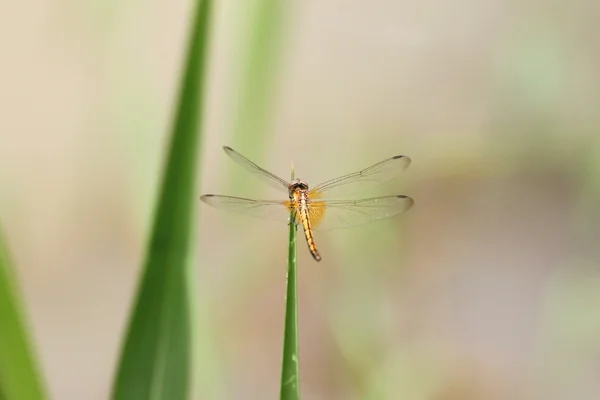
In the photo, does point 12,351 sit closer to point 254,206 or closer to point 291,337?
point 291,337

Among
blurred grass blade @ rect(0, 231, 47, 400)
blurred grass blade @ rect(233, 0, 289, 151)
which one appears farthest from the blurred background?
blurred grass blade @ rect(0, 231, 47, 400)

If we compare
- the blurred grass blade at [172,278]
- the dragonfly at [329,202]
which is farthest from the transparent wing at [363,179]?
the blurred grass blade at [172,278]

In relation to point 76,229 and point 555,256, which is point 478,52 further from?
point 76,229

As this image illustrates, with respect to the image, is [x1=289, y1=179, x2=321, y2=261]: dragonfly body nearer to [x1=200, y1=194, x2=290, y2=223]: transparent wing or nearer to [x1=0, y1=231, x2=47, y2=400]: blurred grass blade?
[x1=200, y1=194, x2=290, y2=223]: transparent wing

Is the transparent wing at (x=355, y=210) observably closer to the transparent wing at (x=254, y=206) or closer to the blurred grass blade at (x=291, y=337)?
the transparent wing at (x=254, y=206)

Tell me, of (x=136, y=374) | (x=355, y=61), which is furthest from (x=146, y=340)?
(x=355, y=61)

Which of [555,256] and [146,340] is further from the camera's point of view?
[555,256]

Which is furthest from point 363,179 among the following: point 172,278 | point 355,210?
point 172,278
